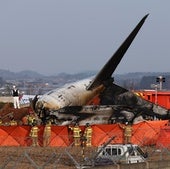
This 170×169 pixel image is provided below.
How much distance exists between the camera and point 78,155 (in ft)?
100

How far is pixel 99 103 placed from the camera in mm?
47938

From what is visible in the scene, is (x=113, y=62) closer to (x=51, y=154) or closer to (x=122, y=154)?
(x=51, y=154)

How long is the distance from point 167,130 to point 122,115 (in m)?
6.50

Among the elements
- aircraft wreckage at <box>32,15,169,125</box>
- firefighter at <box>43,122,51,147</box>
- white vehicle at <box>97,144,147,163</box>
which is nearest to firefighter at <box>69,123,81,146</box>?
firefighter at <box>43,122,51,147</box>

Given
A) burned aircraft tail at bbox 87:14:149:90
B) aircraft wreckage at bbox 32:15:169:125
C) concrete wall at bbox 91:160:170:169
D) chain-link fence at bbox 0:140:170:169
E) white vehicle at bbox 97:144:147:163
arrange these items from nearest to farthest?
concrete wall at bbox 91:160:170:169
white vehicle at bbox 97:144:147:163
chain-link fence at bbox 0:140:170:169
aircraft wreckage at bbox 32:15:169:125
burned aircraft tail at bbox 87:14:149:90

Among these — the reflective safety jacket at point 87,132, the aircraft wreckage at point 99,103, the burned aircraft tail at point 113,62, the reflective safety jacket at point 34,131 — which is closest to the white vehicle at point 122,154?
the reflective safety jacket at point 87,132

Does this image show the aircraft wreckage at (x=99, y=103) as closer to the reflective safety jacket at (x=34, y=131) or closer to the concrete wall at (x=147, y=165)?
the reflective safety jacket at (x=34, y=131)

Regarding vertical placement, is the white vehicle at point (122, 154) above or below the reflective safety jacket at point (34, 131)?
above

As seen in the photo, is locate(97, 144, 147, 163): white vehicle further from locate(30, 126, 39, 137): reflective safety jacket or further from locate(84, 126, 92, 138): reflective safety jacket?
locate(30, 126, 39, 137): reflective safety jacket

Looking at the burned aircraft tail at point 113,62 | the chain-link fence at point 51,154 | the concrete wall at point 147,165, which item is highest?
the burned aircraft tail at point 113,62

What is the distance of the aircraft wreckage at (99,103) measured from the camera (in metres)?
41.5

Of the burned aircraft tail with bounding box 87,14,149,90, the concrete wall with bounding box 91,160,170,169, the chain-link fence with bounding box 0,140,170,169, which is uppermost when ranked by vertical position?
the burned aircraft tail with bounding box 87,14,149,90

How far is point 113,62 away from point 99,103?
166 inches

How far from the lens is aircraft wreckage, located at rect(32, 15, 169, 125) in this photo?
136 ft
